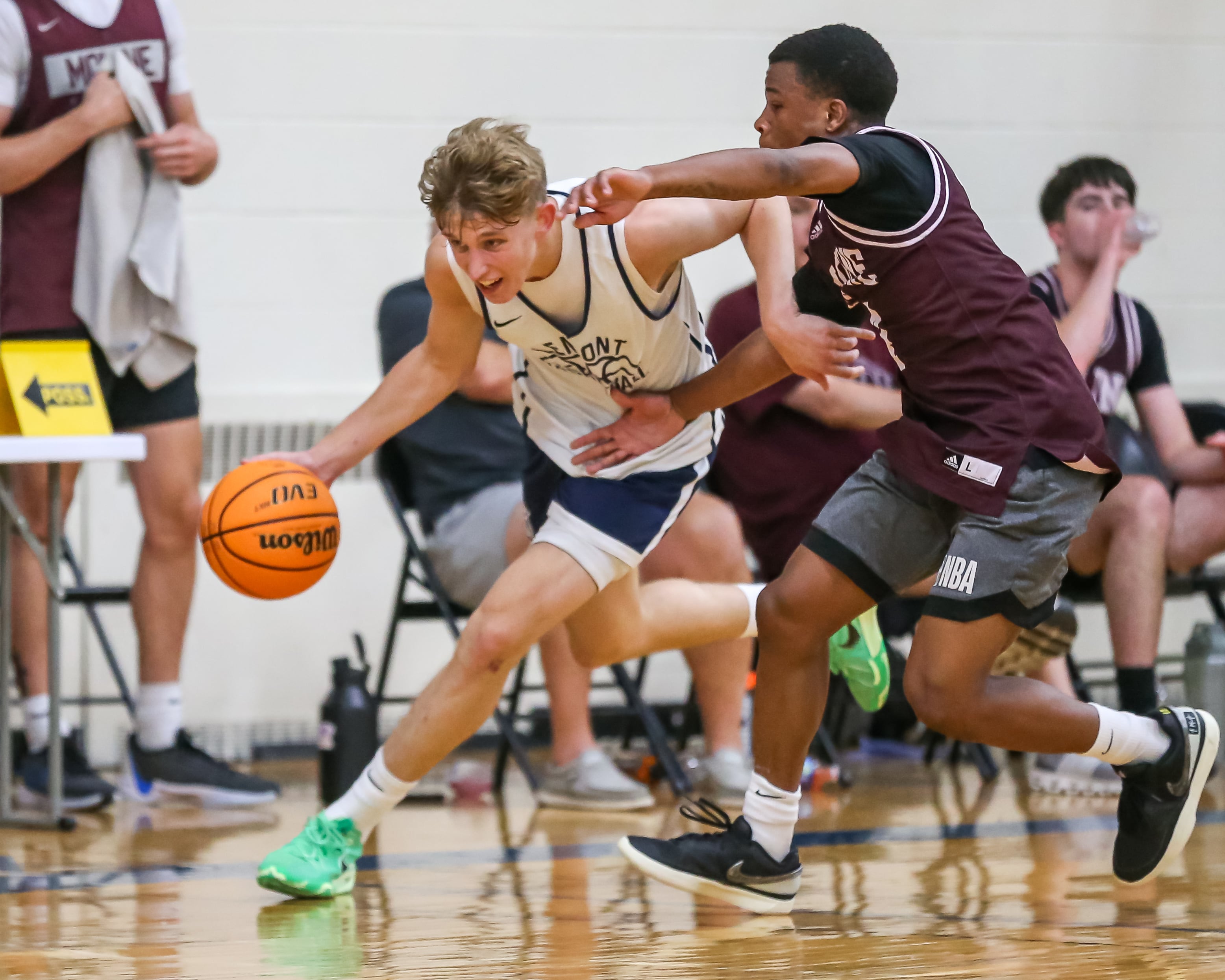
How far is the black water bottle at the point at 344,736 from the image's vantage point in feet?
13.5

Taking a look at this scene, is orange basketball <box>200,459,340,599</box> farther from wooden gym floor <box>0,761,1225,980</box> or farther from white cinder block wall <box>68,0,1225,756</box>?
white cinder block wall <box>68,0,1225,756</box>

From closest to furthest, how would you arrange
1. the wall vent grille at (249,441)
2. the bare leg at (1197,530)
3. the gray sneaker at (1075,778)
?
the gray sneaker at (1075,778) → the bare leg at (1197,530) → the wall vent grille at (249,441)

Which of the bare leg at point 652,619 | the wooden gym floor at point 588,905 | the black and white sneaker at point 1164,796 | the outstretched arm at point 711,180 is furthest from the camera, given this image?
the bare leg at point 652,619

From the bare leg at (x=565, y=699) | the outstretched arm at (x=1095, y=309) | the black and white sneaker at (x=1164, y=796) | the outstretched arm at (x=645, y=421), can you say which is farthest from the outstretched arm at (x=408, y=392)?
the outstretched arm at (x=1095, y=309)

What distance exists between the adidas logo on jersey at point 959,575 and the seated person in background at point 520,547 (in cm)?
152

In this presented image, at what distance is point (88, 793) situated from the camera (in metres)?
4.11

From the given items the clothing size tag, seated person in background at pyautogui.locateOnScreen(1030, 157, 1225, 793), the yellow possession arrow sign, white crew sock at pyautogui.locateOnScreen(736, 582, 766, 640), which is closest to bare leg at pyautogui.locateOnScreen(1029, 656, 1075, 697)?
seated person in background at pyautogui.locateOnScreen(1030, 157, 1225, 793)

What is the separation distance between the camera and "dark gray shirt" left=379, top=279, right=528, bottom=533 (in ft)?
14.7

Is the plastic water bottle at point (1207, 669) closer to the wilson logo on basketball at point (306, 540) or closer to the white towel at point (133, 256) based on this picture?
the wilson logo on basketball at point (306, 540)

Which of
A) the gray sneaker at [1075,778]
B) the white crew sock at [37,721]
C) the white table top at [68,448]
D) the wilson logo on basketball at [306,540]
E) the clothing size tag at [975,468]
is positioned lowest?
the gray sneaker at [1075,778]

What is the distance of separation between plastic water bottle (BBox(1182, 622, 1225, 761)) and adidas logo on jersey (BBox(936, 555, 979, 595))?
2.19 m

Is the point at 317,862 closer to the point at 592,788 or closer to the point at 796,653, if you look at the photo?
the point at 796,653

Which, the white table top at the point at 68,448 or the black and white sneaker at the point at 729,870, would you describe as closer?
the black and white sneaker at the point at 729,870

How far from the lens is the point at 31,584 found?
4.21 meters
